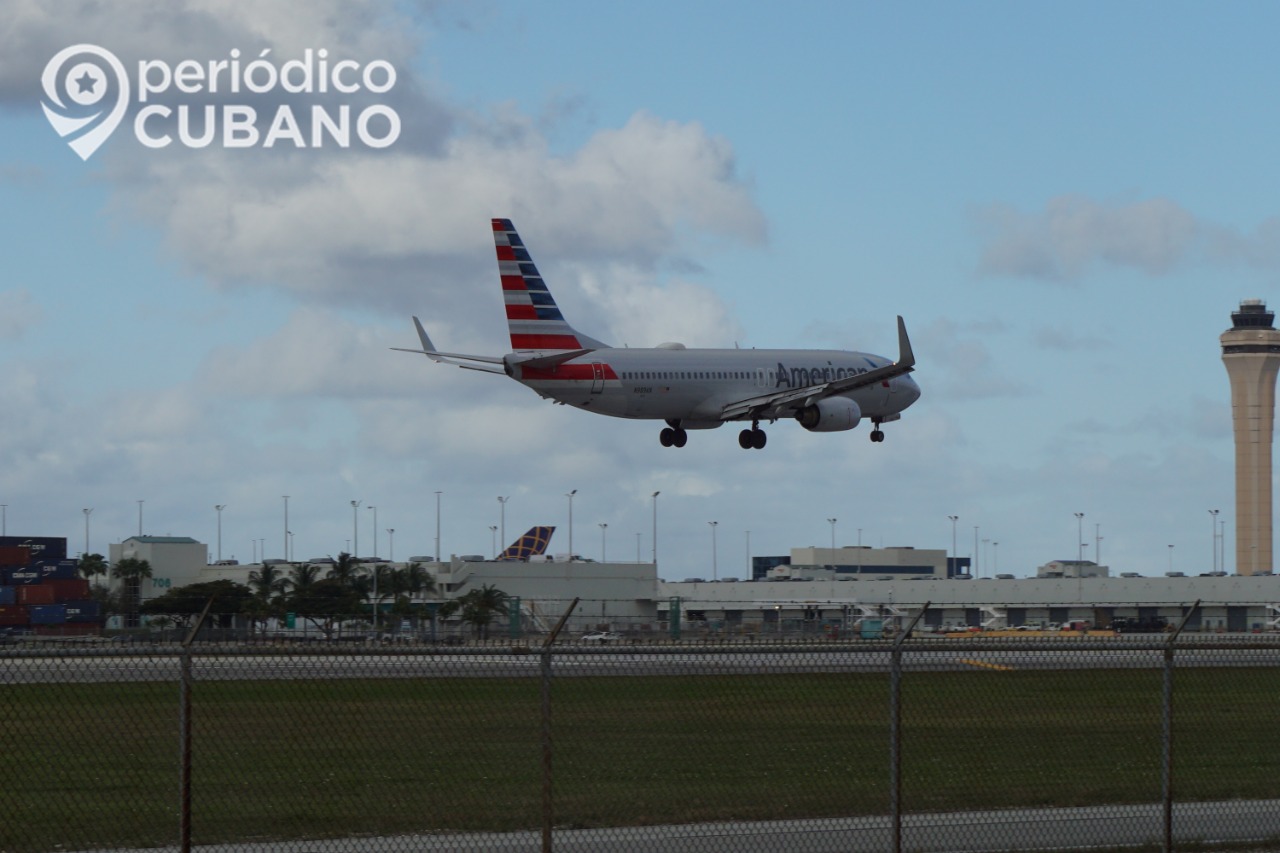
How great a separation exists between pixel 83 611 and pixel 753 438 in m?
48.7

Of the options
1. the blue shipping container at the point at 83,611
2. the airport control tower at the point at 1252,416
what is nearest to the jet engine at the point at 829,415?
Result: the blue shipping container at the point at 83,611

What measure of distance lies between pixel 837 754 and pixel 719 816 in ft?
21.2

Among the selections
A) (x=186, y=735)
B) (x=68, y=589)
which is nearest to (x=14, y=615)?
(x=68, y=589)

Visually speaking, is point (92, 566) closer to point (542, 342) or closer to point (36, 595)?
→ point (36, 595)

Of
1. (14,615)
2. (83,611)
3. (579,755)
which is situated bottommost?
(14,615)

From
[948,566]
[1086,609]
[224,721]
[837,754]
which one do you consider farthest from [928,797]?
[948,566]

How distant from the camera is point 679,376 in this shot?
190 feet

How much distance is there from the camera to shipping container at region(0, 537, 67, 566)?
4250 inches

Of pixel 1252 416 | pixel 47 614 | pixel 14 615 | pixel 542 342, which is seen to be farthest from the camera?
pixel 1252 416

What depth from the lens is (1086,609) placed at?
119562 millimetres

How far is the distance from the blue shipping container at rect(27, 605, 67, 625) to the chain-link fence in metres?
63.6

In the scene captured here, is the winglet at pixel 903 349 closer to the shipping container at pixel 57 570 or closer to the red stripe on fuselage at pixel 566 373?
the red stripe on fuselage at pixel 566 373

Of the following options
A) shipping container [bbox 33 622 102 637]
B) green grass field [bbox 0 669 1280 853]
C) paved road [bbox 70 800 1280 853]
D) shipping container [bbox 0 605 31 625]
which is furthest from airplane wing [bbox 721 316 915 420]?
shipping container [bbox 0 605 31 625]

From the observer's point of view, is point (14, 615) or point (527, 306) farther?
point (14, 615)
